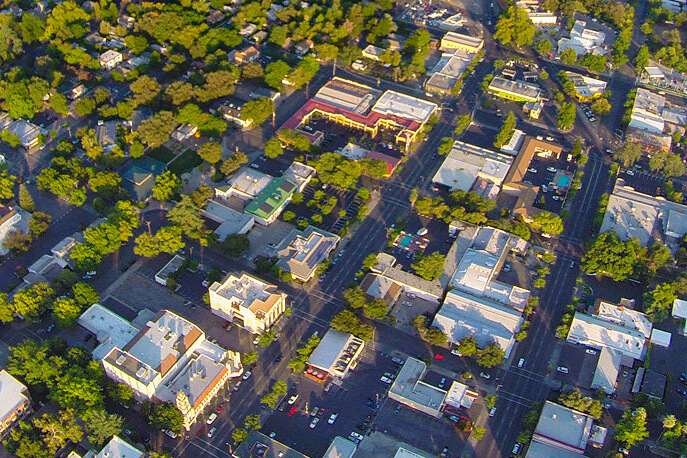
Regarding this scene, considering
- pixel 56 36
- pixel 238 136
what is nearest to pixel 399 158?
pixel 238 136

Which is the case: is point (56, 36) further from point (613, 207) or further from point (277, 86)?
point (613, 207)

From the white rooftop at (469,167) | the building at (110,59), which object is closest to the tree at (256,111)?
the building at (110,59)

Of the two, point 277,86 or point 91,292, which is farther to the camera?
point 277,86

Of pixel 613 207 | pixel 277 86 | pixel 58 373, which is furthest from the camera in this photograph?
pixel 277 86

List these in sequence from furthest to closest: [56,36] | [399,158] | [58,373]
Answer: [56,36]
[399,158]
[58,373]

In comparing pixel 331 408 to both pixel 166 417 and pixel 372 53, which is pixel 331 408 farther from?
pixel 372 53

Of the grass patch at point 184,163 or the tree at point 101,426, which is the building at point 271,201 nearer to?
the grass patch at point 184,163

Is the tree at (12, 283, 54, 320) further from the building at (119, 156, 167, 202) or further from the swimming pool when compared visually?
the swimming pool

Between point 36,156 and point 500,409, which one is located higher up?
point 36,156
